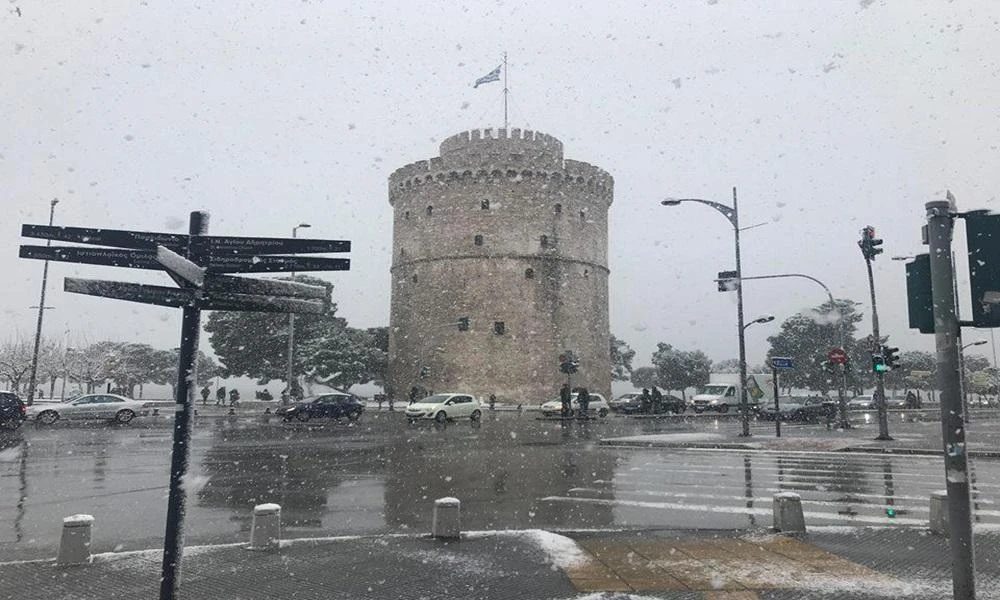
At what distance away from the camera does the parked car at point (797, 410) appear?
36.8 meters

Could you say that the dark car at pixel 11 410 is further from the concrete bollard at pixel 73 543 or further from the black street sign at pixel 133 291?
Answer: the black street sign at pixel 133 291

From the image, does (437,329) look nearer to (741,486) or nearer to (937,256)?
(741,486)

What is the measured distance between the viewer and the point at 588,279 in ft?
184

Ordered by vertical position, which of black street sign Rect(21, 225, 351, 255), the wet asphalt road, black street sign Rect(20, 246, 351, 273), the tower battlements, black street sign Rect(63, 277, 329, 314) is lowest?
the wet asphalt road

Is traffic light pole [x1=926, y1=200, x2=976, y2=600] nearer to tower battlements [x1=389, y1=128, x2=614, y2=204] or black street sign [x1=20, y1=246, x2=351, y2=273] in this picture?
black street sign [x1=20, y1=246, x2=351, y2=273]

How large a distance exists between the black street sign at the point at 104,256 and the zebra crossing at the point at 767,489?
6659 millimetres

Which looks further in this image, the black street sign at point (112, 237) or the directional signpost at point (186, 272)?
the black street sign at point (112, 237)

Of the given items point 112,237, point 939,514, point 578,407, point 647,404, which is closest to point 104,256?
point 112,237

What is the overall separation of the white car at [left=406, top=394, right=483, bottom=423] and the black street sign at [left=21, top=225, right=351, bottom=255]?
94.2 ft

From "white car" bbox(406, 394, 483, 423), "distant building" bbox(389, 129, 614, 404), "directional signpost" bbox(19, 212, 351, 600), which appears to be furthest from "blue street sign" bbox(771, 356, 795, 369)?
"distant building" bbox(389, 129, 614, 404)

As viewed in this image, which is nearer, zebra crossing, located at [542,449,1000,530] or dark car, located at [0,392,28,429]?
zebra crossing, located at [542,449,1000,530]

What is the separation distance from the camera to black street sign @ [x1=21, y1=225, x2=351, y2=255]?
4113mm

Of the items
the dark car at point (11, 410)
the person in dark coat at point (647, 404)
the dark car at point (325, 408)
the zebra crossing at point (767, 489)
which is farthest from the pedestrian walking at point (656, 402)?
the dark car at point (11, 410)

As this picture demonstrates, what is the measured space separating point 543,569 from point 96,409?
29.0 m
